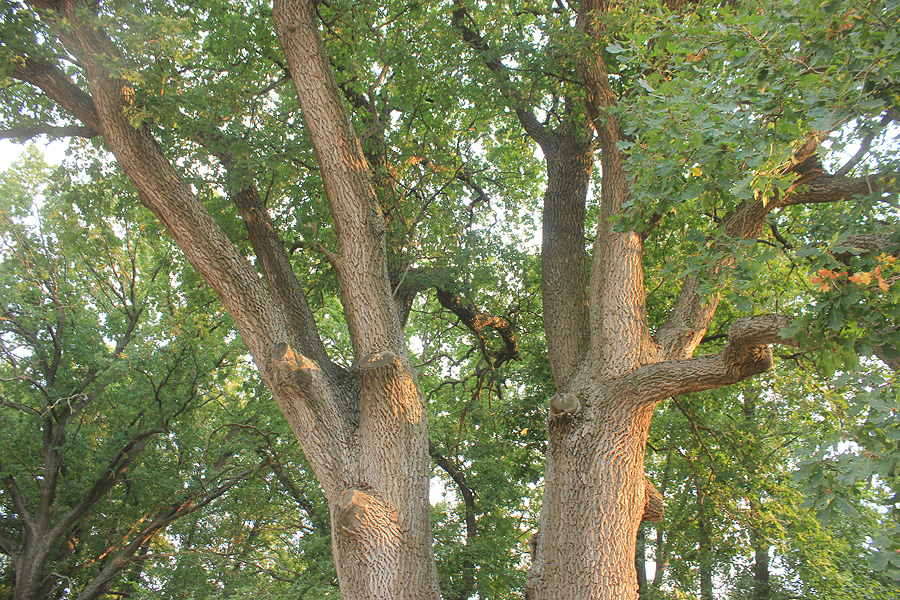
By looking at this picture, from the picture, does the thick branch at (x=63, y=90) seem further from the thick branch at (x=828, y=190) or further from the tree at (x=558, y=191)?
the thick branch at (x=828, y=190)

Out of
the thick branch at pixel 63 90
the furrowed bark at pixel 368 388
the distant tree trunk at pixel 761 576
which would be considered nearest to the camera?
the furrowed bark at pixel 368 388

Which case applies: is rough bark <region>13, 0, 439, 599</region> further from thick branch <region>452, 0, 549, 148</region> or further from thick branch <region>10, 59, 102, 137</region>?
thick branch <region>452, 0, 549, 148</region>

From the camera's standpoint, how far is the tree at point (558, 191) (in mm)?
2971

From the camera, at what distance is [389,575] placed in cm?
382

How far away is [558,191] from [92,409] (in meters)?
10.5

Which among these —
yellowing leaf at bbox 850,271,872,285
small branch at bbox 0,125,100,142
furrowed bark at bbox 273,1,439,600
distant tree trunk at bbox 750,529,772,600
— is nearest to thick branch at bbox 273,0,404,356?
furrowed bark at bbox 273,1,439,600

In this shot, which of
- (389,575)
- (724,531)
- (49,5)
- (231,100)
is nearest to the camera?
(389,575)

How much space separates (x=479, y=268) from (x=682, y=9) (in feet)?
11.6

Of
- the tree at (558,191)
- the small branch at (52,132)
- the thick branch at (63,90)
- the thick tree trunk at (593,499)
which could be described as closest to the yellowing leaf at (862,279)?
the tree at (558,191)

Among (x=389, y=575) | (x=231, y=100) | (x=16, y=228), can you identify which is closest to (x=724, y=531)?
(x=389, y=575)

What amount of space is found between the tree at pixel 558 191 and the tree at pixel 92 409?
4.19m

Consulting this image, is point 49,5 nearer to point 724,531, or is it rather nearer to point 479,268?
point 479,268

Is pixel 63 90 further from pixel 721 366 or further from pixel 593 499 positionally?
pixel 721 366

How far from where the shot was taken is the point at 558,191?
5832mm
